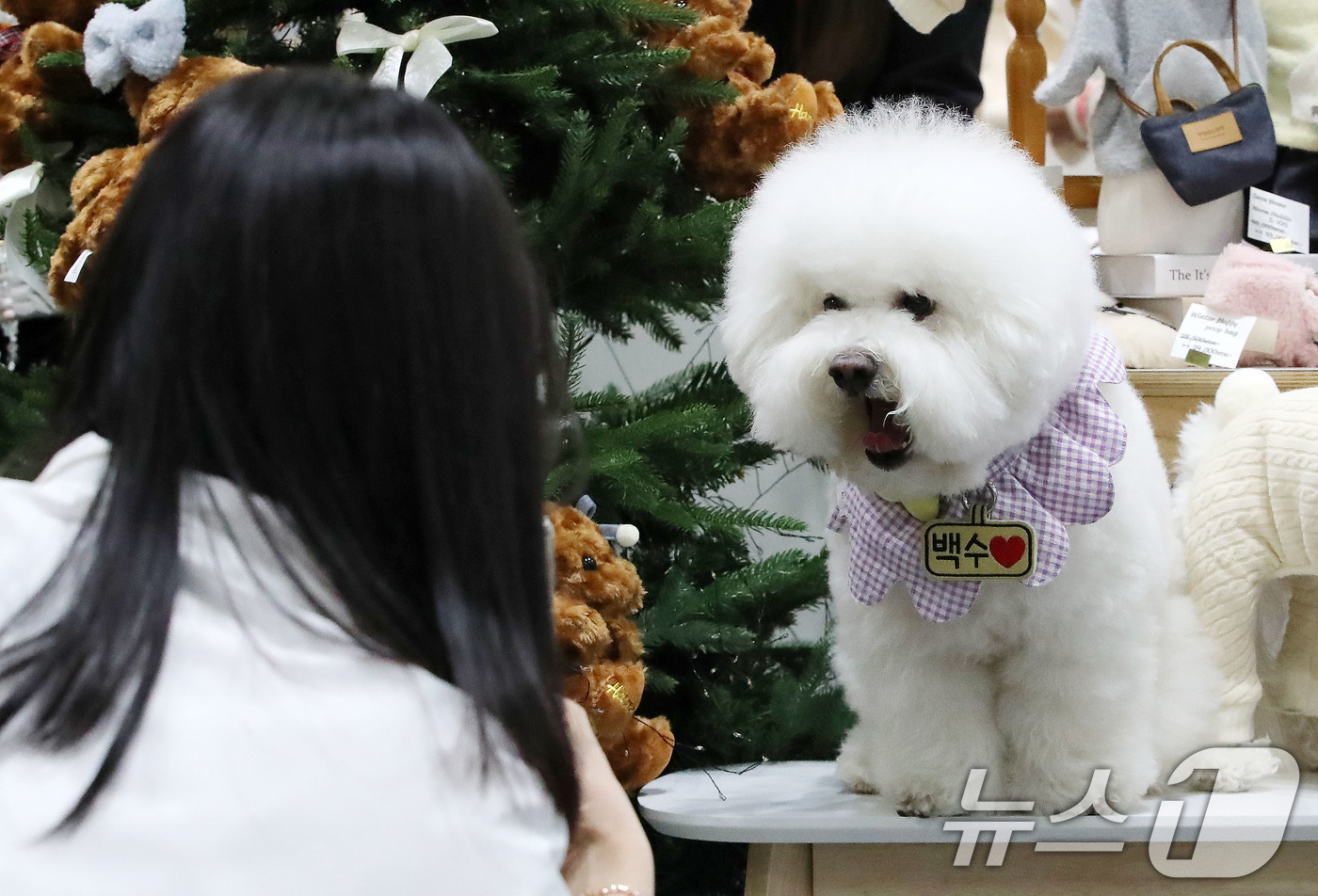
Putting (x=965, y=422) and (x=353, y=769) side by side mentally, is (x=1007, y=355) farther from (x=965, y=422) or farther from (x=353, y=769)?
(x=353, y=769)

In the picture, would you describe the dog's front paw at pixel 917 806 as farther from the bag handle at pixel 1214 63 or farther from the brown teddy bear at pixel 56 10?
the brown teddy bear at pixel 56 10

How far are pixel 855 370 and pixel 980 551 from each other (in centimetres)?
20

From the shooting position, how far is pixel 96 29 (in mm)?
1371

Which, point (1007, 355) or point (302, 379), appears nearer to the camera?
point (302, 379)

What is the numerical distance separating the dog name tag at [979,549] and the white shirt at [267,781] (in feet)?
2.06

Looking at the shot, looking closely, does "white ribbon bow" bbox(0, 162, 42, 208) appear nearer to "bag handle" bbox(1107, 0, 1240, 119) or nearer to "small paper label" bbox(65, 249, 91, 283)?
"small paper label" bbox(65, 249, 91, 283)

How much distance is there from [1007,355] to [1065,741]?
38cm

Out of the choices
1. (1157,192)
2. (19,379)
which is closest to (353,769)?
(19,379)

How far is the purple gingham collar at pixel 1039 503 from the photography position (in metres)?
1.12

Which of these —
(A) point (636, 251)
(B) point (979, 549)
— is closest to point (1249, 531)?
(B) point (979, 549)

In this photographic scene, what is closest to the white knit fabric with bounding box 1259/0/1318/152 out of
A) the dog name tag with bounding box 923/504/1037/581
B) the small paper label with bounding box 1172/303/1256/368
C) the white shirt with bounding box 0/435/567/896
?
the small paper label with bounding box 1172/303/1256/368

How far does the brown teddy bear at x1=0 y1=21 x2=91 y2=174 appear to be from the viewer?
1477 mm

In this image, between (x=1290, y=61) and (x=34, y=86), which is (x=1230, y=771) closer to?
(x=1290, y=61)

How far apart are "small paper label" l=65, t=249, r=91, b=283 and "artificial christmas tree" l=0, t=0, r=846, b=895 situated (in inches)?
4.1
